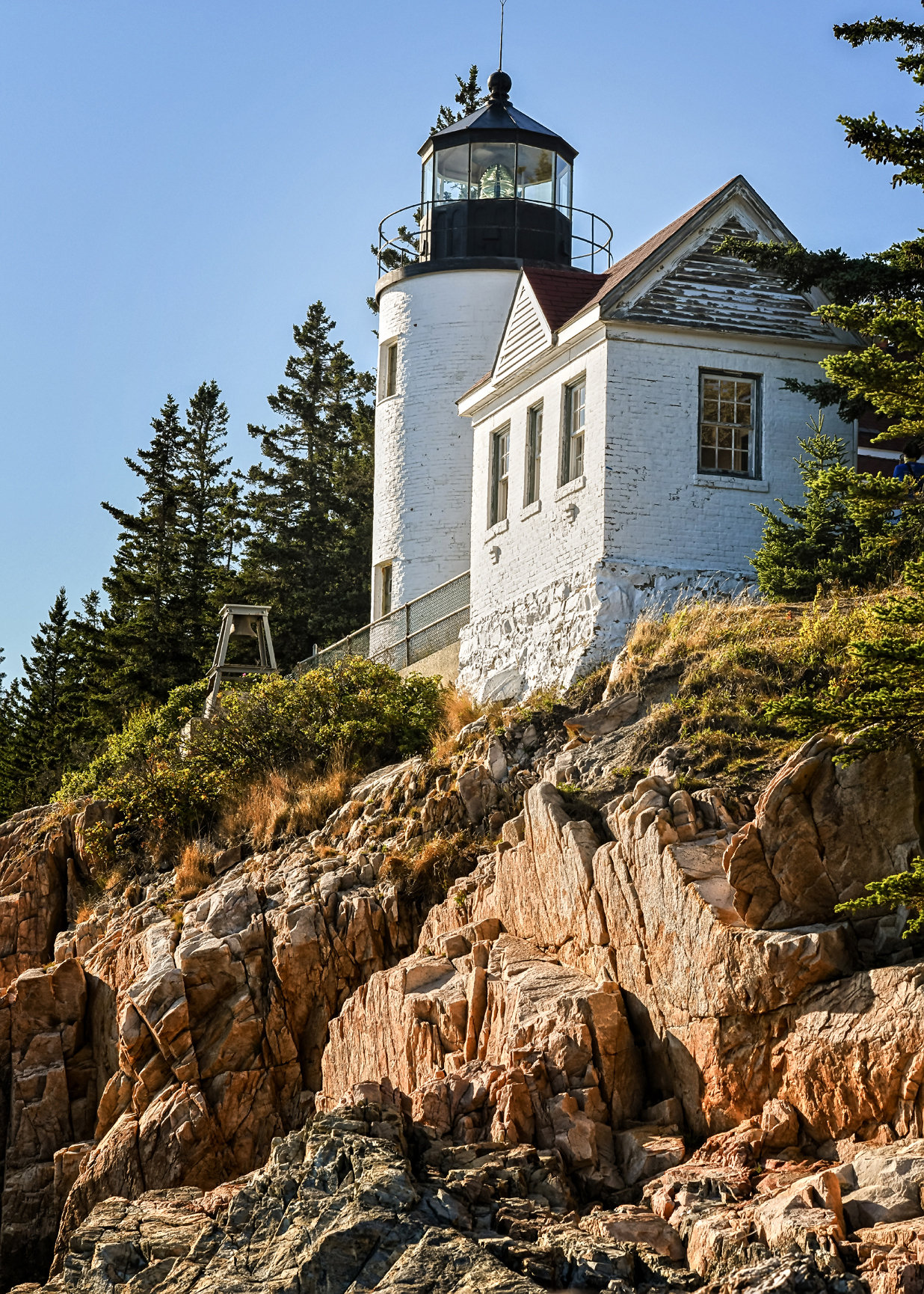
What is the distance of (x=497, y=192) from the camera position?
1225 inches

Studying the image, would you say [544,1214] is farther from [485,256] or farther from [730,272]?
[485,256]

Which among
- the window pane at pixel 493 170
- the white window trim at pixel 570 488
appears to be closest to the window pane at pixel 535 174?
the window pane at pixel 493 170

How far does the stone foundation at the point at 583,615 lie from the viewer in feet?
67.3

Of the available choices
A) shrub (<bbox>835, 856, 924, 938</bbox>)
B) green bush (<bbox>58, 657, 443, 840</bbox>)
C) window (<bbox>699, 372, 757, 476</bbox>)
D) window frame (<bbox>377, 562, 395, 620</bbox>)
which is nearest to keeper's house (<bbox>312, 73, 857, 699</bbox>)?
window (<bbox>699, 372, 757, 476</bbox>)


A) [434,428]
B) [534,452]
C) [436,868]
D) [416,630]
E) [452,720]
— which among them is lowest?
[436,868]

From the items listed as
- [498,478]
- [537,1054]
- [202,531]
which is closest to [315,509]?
[202,531]

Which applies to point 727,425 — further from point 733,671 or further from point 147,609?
point 147,609

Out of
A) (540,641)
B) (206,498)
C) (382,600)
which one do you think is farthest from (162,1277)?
(206,498)

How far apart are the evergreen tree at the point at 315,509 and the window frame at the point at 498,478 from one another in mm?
14881

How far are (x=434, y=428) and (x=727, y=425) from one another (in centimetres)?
881

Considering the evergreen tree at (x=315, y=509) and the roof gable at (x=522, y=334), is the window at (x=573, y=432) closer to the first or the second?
the roof gable at (x=522, y=334)

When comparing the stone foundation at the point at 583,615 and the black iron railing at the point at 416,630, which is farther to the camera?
the black iron railing at the point at 416,630

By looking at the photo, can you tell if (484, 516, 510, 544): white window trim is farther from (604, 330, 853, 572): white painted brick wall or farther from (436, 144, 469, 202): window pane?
(436, 144, 469, 202): window pane

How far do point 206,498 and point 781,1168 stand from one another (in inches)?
1383
